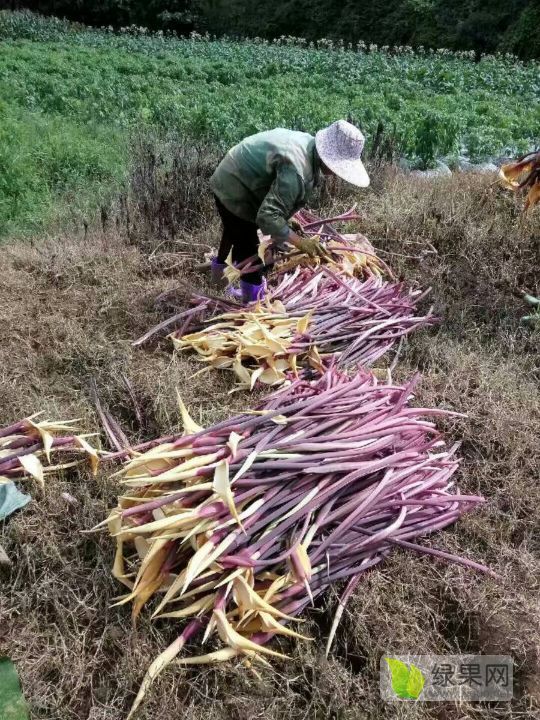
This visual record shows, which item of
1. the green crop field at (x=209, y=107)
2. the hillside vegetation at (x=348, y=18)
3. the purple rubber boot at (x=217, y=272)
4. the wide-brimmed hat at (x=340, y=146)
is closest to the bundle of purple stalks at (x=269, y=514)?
the wide-brimmed hat at (x=340, y=146)

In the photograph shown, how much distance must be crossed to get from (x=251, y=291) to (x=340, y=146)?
0.96 metres

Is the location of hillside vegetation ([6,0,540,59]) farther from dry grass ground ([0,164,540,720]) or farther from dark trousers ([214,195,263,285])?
dark trousers ([214,195,263,285])

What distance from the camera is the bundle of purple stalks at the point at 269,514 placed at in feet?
6.38

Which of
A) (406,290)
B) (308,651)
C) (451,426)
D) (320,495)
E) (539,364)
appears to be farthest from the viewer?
(406,290)

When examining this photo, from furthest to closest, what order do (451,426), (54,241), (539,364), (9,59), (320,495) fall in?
(9,59), (54,241), (539,364), (451,426), (320,495)

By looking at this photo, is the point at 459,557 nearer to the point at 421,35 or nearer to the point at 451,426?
the point at 451,426

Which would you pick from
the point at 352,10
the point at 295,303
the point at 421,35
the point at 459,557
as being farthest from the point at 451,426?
the point at 352,10

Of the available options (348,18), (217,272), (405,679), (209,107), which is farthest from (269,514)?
(348,18)

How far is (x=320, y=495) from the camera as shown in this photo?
85.7 inches

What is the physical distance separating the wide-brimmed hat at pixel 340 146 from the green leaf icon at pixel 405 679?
2314mm

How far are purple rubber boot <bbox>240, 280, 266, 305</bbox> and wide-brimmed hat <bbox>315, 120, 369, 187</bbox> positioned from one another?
82 centimetres

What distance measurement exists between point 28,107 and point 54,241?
223 inches

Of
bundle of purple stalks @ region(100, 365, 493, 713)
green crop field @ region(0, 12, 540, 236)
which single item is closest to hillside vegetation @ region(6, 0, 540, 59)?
green crop field @ region(0, 12, 540, 236)

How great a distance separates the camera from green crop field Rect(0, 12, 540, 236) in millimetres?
6203
